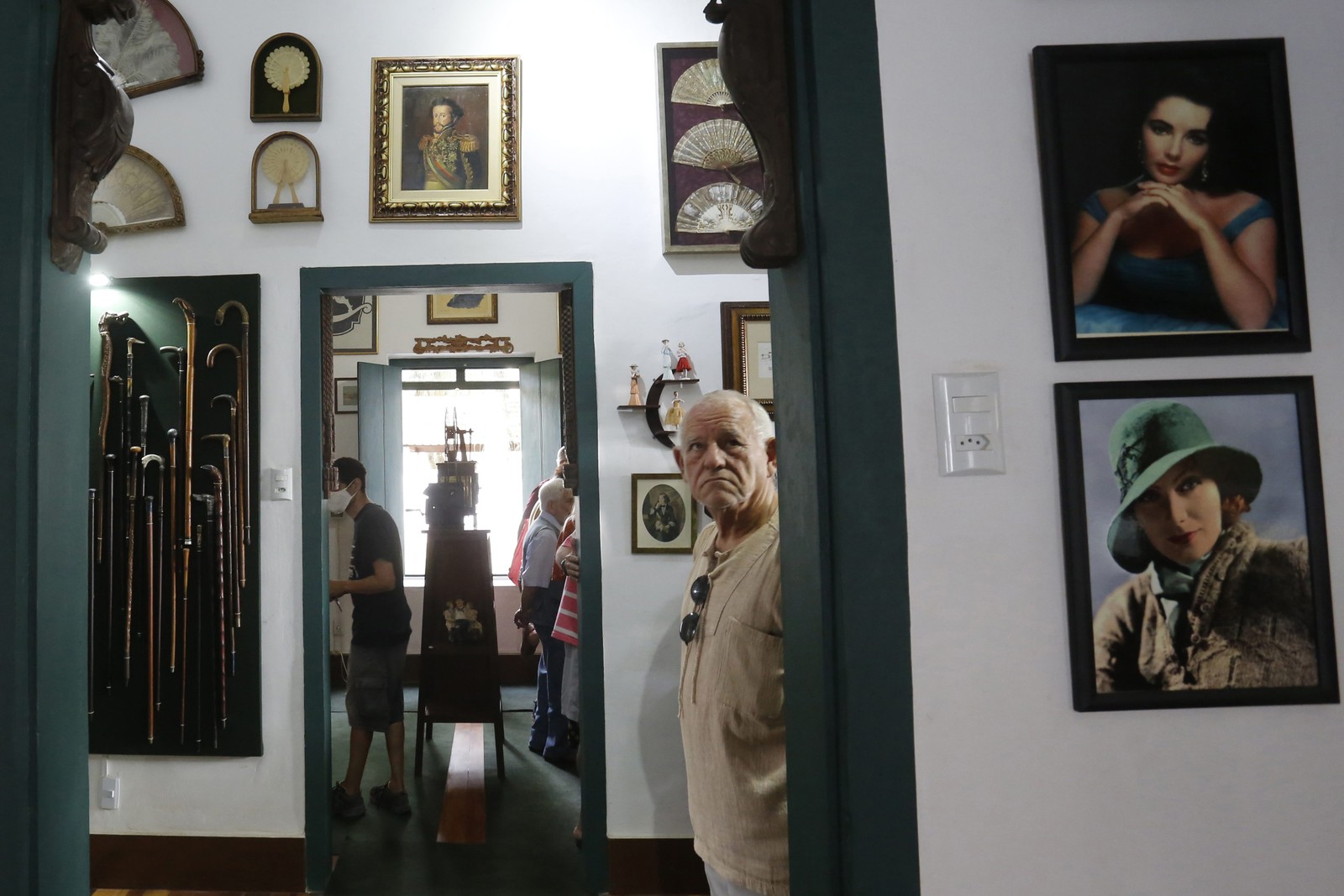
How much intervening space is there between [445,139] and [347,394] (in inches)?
152

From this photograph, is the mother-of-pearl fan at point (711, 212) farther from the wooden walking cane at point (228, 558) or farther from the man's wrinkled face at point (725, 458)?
A: the wooden walking cane at point (228, 558)

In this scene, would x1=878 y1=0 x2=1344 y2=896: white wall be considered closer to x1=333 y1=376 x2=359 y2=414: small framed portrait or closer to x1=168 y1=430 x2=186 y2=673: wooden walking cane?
x1=168 y1=430 x2=186 y2=673: wooden walking cane

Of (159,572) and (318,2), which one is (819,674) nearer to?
(159,572)

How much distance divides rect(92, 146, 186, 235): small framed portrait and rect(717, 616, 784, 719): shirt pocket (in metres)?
2.67

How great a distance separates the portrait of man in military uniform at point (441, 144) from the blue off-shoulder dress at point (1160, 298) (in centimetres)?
252

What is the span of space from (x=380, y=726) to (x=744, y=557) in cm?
265

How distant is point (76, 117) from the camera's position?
3.81 ft

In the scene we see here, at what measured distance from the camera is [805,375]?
1047 mm

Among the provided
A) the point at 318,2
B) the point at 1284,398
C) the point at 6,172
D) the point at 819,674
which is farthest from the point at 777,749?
the point at 318,2

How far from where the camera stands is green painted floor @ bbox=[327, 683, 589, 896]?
125 inches

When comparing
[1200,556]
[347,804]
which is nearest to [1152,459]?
[1200,556]

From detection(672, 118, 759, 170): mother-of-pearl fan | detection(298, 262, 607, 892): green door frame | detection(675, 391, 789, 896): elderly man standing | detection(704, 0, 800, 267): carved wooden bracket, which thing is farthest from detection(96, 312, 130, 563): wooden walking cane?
detection(704, 0, 800, 267): carved wooden bracket

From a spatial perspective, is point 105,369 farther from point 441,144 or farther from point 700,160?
point 700,160

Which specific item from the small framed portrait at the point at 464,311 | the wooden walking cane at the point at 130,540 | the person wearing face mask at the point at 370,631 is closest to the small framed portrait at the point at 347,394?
the small framed portrait at the point at 464,311
